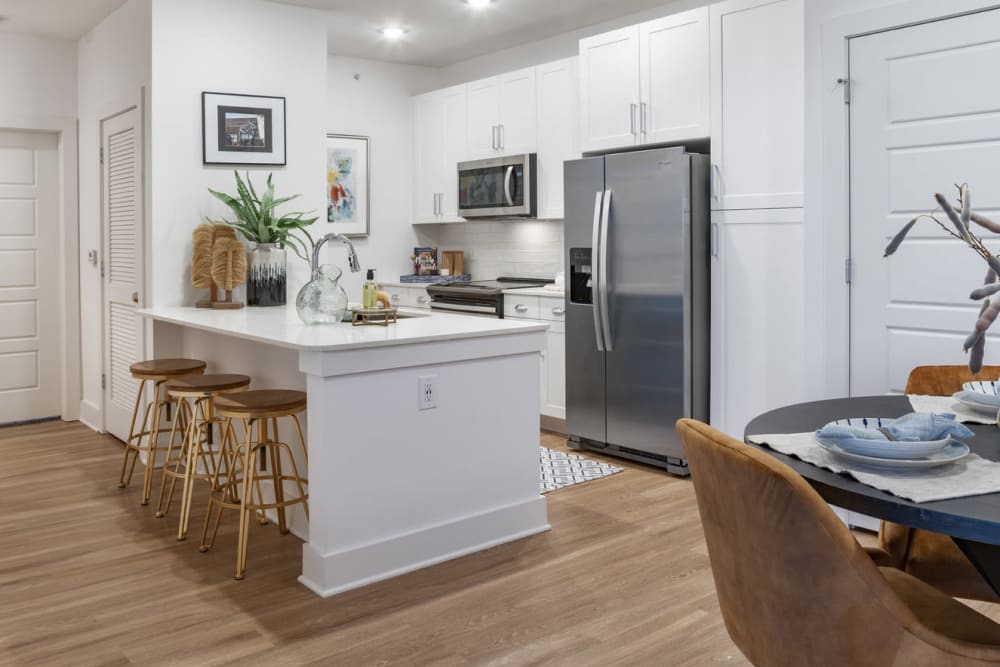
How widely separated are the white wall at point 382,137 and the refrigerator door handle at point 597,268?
2289 millimetres

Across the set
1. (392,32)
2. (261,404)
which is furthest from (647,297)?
(392,32)

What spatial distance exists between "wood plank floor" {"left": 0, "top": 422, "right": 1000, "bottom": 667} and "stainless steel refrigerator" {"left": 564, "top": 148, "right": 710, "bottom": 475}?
0.66m

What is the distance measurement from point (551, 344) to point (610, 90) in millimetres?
1552

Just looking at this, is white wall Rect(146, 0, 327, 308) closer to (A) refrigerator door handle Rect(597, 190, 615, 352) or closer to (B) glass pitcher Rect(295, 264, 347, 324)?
(B) glass pitcher Rect(295, 264, 347, 324)

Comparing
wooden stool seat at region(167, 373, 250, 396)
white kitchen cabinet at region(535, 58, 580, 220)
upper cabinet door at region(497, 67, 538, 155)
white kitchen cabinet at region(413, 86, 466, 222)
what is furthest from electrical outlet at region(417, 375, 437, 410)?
white kitchen cabinet at region(413, 86, 466, 222)

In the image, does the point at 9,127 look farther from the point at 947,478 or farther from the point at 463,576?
the point at 947,478

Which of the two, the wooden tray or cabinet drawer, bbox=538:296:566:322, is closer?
the wooden tray

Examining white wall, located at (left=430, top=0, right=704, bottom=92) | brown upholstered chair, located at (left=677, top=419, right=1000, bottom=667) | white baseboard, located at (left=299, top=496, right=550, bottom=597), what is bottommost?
white baseboard, located at (left=299, top=496, right=550, bottom=597)

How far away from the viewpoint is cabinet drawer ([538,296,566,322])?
16.8ft

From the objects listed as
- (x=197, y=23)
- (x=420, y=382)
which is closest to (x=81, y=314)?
(x=197, y=23)

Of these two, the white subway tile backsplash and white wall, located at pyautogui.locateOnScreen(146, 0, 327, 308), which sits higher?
white wall, located at pyautogui.locateOnScreen(146, 0, 327, 308)

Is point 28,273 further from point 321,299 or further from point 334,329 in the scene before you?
point 334,329

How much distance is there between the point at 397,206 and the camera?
677 centimetres

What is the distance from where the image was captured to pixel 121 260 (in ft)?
16.6
